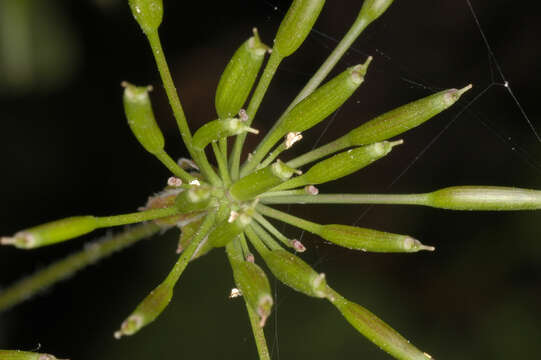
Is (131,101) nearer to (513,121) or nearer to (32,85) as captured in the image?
(32,85)

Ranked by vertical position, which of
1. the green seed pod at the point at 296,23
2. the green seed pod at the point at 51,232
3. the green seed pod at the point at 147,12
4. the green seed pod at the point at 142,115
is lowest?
the green seed pod at the point at 51,232

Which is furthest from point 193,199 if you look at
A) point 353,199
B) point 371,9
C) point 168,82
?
point 371,9

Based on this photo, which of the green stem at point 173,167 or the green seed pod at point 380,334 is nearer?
the green seed pod at point 380,334

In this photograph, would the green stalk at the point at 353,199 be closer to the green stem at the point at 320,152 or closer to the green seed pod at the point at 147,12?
the green stem at the point at 320,152

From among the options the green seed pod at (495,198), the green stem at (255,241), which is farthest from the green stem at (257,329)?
the green seed pod at (495,198)

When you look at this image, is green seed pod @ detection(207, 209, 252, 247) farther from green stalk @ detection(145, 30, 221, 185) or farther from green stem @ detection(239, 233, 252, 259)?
green stalk @ detection(145, 30, 221, 185)
